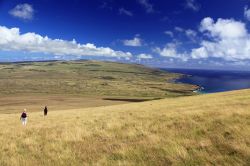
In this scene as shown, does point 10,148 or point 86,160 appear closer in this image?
point 86,160

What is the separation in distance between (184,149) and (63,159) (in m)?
4.56

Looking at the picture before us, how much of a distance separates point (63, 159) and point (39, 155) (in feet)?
4.55

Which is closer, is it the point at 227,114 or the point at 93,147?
the point at 93,147

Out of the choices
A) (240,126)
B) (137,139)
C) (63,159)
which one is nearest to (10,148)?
(63,159)

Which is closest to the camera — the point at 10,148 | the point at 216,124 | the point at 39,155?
the point at 39,155

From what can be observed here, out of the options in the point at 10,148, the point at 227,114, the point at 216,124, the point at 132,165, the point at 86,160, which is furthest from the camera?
the point at 227,114

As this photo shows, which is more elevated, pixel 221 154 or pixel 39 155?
pixel 221 154

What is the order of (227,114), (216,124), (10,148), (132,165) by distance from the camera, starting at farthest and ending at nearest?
(227,114) → (216,124) → (10,148) → (132,165)

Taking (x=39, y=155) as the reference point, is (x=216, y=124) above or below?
above

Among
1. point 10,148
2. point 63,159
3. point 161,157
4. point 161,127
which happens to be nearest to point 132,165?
point 161,157

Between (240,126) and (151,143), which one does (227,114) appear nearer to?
(240,126)

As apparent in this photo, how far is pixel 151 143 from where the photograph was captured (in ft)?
38.9

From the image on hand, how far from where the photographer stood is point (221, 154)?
32.4ft

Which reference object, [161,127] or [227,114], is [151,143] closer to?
[161,127]
